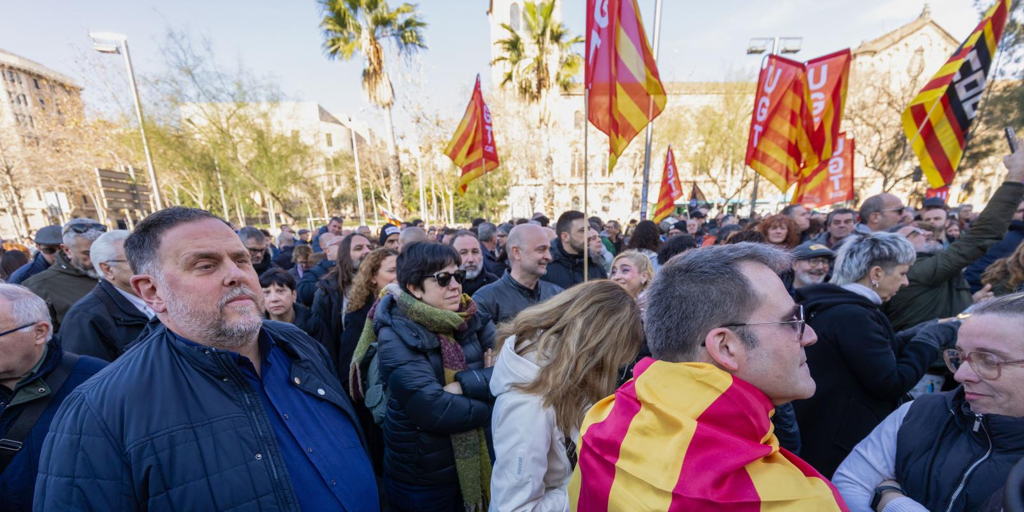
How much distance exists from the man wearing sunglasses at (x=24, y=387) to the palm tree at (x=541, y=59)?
18.2 meters

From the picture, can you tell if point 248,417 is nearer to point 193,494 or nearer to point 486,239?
point 193,494

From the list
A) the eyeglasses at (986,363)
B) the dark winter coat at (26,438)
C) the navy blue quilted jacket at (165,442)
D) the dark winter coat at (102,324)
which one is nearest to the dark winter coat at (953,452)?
the eyeglasses at (986,363)

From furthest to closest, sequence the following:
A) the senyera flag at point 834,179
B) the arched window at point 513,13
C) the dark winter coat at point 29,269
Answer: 1. the arched window at point 513,13
2. the senyera flag at point 834,179
3. the dark winter coat at point 29,269

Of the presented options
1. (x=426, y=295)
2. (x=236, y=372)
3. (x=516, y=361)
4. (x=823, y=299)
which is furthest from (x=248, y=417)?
(x=823, y=299)

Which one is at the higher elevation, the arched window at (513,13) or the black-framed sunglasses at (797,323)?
the arched window at (513,13)

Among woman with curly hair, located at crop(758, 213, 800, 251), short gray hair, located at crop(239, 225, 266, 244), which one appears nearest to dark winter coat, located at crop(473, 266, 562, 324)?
woman with curly hair, located at crop(758, 213, 800, 251)

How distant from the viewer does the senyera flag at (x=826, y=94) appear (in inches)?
246

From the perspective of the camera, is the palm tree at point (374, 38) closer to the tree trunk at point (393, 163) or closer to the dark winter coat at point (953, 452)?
the tree trunk at point (393, 163)

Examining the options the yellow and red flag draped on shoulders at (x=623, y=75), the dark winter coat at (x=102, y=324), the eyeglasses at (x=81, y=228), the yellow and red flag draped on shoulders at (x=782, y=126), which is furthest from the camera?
the yellow and red flag draped on shoulders at (x=782, y=126)

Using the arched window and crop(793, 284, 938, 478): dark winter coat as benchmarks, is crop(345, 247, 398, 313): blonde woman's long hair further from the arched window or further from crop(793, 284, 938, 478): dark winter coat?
the arched window

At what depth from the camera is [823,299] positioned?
237 cm

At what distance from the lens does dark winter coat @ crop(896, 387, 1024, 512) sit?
1396 mm

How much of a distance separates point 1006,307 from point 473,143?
7587 mm

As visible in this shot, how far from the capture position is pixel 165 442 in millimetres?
1290
